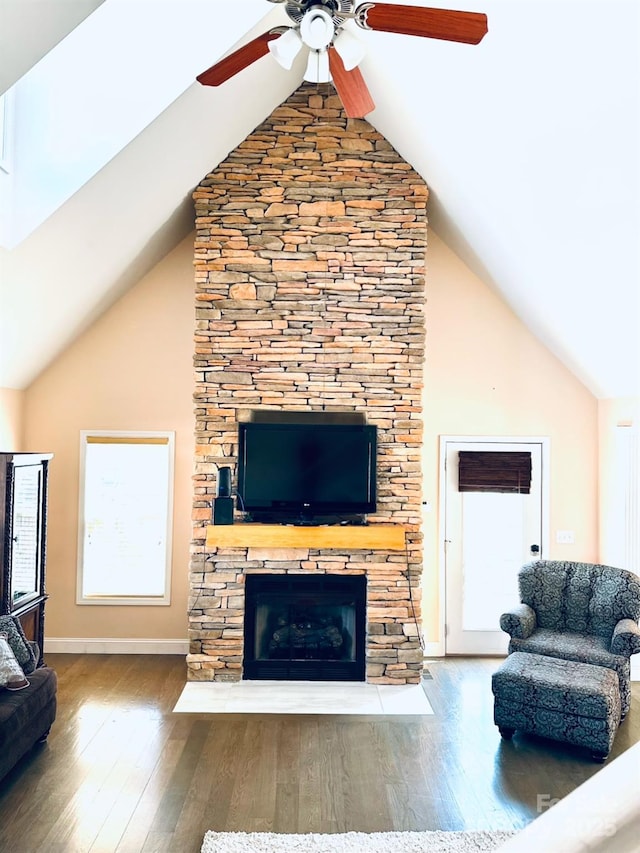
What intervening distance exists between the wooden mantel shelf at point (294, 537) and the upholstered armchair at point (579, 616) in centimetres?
112

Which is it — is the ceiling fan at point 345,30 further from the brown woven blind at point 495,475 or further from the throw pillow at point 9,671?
the brown woven blind at point 495,475

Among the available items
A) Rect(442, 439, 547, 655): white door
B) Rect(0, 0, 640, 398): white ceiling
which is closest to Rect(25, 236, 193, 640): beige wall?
Rect(0, 0, 640, 398): white ceiling

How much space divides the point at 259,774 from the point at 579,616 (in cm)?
273

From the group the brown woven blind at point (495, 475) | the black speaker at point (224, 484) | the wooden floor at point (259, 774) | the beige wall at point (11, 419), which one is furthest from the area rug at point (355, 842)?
the beige wall at point (11, 419)

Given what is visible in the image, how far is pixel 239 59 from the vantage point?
9.67 feet

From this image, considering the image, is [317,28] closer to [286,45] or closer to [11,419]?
[286,45]

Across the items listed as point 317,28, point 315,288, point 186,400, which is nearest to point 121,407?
point 186,400

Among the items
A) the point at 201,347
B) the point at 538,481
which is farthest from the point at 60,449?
the point at 538,481

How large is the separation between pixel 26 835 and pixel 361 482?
3164 mm

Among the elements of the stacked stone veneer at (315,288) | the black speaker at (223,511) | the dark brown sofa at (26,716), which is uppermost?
the stacked stone veneer at (315,288)

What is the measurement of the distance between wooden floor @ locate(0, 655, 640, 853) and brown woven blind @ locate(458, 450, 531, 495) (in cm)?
186

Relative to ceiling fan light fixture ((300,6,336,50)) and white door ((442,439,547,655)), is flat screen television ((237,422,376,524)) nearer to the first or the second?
white door ((442,439,547,655))

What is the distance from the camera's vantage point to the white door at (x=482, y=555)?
6.23 meters

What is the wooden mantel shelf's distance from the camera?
5.28 m
